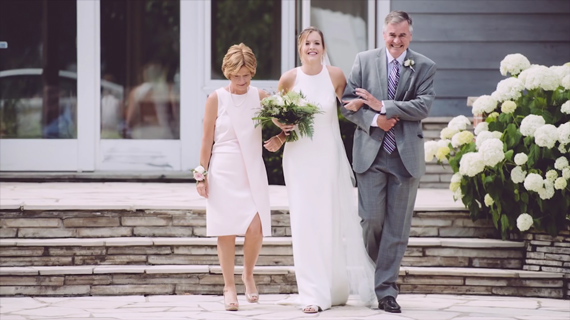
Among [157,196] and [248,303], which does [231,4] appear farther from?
[248,303]

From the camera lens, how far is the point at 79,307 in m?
5.57

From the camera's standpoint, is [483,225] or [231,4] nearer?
[483,225]

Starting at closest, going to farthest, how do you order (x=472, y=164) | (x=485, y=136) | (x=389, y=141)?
1. (x=389, y=141)
2. (x=472, y=164)
3. (x=485, y=136)

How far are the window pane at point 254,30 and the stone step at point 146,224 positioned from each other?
9.24 ft

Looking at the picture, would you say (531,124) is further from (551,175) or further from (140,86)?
(140,86)

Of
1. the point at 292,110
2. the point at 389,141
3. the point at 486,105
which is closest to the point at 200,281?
the point at 292,110

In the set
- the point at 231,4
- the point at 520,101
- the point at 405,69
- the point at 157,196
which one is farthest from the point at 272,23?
the point at 405,69

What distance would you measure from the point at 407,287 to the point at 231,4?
156 inches

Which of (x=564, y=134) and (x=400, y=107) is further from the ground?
(x=400, y=107)

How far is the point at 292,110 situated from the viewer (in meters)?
5.23

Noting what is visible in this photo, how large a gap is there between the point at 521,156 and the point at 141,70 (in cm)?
425

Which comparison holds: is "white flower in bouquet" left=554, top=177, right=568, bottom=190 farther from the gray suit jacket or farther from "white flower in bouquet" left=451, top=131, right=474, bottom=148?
the gray suit jacket

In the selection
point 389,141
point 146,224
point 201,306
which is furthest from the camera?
point 146,224

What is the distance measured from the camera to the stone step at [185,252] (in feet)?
20.3
